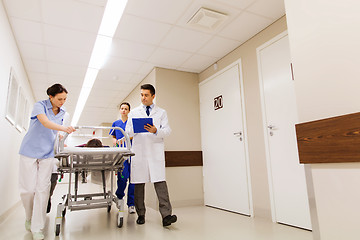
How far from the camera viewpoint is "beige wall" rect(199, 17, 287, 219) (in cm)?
316

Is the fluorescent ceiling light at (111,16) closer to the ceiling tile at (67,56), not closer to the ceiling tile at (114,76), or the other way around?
the ceiling tile at (67,56)

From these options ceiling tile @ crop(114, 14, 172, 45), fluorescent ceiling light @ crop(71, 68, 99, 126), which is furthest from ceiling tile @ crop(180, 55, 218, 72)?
fluorescent ceiling light @ crop(71, 68, 99, 126)

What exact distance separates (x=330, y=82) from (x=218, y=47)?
2.71 metres

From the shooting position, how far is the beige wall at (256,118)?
316cm

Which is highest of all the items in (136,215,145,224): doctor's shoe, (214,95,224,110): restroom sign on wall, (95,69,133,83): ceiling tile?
(95,69,133,83): ceiling tile

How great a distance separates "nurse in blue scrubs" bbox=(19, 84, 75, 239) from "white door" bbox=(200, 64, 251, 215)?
249 centimetres

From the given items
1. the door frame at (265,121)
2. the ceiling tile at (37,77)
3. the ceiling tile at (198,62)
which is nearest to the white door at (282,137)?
the door frame at (265,121)

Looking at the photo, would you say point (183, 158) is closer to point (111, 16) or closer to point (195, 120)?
point (195, 120)

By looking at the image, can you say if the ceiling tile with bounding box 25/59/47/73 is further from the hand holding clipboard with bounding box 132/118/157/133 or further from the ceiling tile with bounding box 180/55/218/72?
the hand holding clipboard with bounding box 132/118/157/133

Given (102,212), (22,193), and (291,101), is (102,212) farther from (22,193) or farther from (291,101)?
(291,101)

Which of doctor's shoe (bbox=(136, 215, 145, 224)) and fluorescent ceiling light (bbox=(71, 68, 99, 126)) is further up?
fluorescent ceiling light (bbox=(71, 68, 99, 126))

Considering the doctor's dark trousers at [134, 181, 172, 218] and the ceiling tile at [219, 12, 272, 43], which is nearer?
the doctor's dark trousers at [134, 181, 172, 218]

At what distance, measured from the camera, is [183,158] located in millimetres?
4367

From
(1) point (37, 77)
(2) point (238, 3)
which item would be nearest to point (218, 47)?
(2) point (238, 3)
